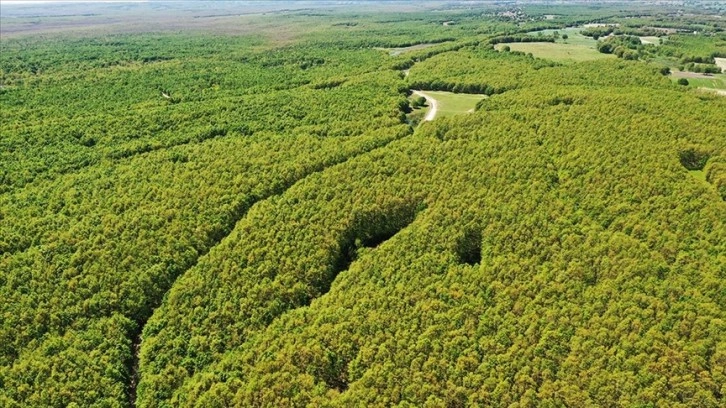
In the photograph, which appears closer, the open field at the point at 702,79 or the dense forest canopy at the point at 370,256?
the dense forest canopy at the point at 370,256

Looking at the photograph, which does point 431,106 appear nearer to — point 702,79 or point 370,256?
point 370,256

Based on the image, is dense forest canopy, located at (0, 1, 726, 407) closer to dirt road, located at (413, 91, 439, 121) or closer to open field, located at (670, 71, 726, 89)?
dirt road, located at (413, 91, 439, 121)

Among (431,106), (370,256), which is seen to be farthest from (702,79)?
(370,256)

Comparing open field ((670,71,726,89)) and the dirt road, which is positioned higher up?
open field ((670,71,726,89))

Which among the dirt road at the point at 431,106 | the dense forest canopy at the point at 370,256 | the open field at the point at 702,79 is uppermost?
the open field at the point at 702,79

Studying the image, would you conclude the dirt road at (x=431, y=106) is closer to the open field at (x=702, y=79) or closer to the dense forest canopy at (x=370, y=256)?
the dense forest canopy at (x=370, y=256)

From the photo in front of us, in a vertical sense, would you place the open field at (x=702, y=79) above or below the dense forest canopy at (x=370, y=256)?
above

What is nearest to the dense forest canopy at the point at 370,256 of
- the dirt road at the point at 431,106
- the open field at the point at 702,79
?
the dirt road at the point at 431,106

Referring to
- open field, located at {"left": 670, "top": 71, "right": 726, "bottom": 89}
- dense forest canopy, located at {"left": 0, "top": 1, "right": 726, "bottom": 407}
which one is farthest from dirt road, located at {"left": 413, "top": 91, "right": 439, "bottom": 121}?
open field, located at {"left": 670, "top": 71, "right": 726, "bottom": 89}
